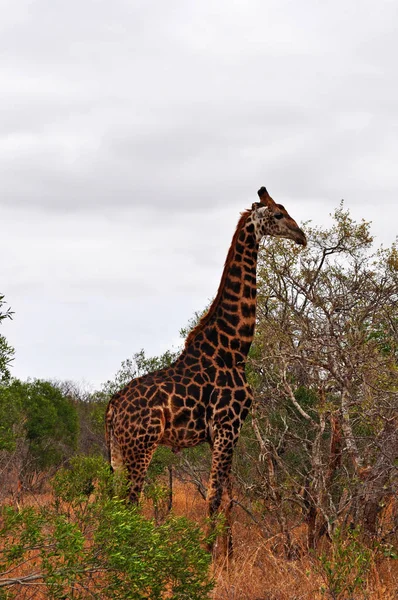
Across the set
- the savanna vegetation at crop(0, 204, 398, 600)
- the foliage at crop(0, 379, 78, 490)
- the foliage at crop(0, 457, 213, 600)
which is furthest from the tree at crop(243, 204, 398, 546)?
the foliage at crop(0, 379, 78, 490)

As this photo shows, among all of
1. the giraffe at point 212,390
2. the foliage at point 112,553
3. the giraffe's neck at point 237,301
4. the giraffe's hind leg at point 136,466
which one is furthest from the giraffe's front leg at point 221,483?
the foliage at point 112,553

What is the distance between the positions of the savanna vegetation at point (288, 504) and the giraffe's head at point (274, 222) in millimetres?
609

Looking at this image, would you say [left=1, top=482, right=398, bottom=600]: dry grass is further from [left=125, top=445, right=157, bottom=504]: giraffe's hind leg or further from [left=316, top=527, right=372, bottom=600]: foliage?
[left=125, top=445, right=157, bottom=504]: giraffe's hind leg

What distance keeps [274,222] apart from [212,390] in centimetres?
218

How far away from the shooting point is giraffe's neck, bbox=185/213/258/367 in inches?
365

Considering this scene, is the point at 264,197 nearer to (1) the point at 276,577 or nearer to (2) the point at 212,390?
(2) the point at 212,390

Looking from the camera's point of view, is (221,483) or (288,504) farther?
(288,504)

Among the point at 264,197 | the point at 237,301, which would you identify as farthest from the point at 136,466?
the point at 264,197

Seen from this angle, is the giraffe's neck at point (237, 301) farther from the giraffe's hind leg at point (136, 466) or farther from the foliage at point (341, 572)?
the foliage at point (341, 572)

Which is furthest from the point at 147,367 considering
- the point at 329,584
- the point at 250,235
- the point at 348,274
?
the point at 329,584

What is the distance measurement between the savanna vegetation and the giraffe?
0.46 m

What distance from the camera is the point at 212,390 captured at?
8852mm

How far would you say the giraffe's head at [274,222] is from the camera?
924 cm

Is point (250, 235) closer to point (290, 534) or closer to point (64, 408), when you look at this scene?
point (290, 534)
